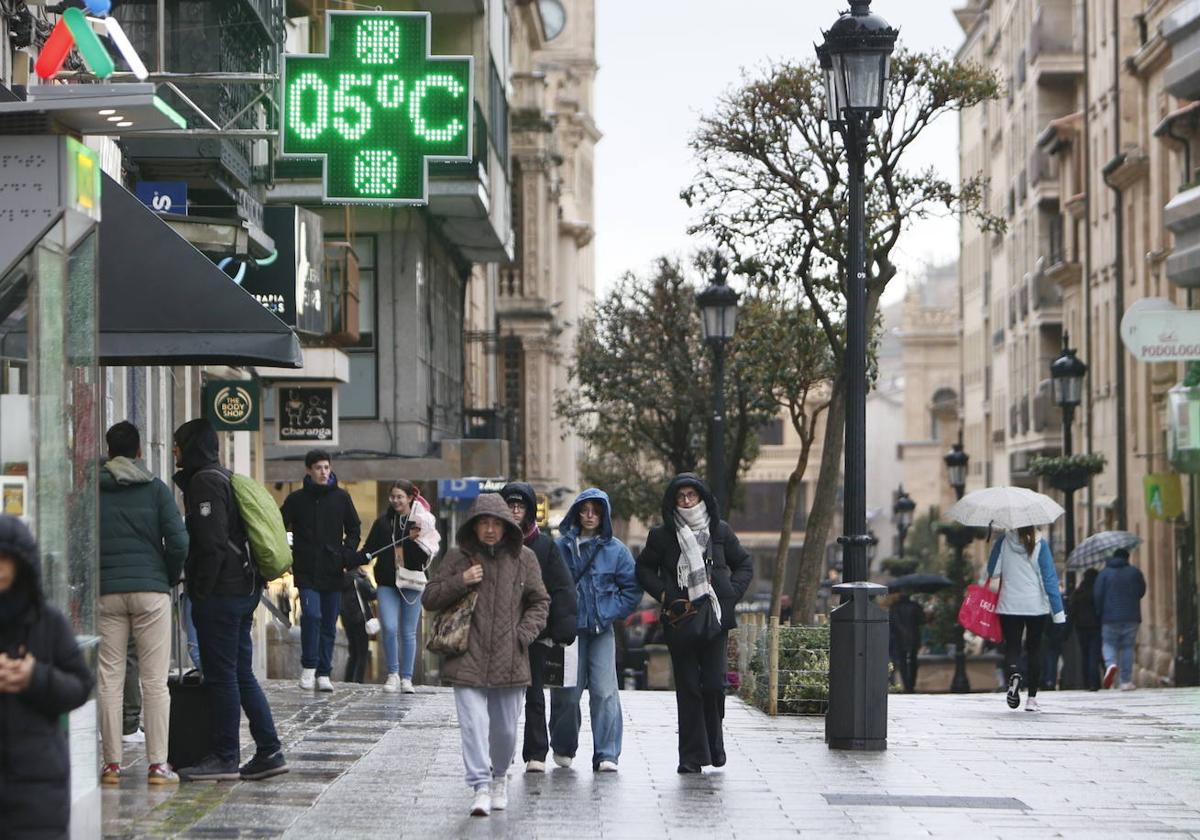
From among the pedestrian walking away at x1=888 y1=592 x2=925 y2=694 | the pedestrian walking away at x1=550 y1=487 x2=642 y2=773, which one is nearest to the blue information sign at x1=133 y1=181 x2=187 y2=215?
the pedestrian walking away at x1=550 y1=487 x2=642 y2=773

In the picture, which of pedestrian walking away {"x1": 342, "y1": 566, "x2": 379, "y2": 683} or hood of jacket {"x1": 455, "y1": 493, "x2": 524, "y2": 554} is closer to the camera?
hood of jacket {"x1": 455, "y1": 493, "x2": 524, "y2": 554}

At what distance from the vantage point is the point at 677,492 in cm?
1375

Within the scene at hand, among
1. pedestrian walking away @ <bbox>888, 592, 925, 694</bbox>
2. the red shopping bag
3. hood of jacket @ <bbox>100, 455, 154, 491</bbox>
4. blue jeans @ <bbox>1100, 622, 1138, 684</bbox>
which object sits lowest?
pedestrian walking away @ <bbox>888, 592, 925, 694</bbox>

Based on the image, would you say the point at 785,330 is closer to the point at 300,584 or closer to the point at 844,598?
the point at 300,584

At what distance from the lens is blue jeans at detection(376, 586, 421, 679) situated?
825 inches

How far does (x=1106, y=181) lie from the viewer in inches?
1855

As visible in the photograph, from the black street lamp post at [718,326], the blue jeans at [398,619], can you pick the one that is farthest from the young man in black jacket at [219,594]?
the black street lamp post at [718,326]

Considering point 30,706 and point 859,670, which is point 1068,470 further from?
point 30,706

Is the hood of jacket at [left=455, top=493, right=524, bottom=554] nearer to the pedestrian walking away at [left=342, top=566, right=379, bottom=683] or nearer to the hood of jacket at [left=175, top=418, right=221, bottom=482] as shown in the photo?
the hood of jacket at [left=175, top=418, right=221, bottom=482]

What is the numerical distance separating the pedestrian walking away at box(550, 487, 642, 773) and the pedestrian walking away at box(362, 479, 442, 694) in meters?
6.56

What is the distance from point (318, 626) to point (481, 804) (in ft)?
28.4

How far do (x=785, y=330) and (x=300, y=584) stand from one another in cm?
1832

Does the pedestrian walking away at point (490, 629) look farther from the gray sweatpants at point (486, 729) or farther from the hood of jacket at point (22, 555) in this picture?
the hood of jacket at point (22, 555)

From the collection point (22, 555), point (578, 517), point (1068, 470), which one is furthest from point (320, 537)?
point (1068, 470)
